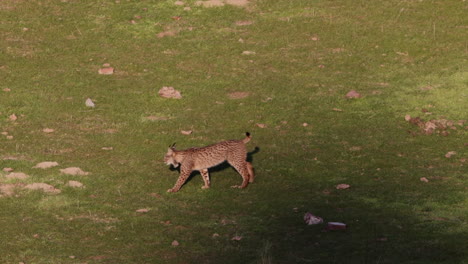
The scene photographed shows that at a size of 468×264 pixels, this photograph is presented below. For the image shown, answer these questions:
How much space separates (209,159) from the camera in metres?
19.2

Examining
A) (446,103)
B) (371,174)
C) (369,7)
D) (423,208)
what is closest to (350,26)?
(369,7)

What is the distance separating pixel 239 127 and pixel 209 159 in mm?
3776

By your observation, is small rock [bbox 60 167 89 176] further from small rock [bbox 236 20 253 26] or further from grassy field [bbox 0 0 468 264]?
small rock [bbox 236 20 253 26]

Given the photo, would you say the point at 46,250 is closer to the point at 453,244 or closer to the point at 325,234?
the point at 325,234

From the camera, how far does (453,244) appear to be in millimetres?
15266

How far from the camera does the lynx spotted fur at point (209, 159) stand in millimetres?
19094

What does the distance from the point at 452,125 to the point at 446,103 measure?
1.65 m

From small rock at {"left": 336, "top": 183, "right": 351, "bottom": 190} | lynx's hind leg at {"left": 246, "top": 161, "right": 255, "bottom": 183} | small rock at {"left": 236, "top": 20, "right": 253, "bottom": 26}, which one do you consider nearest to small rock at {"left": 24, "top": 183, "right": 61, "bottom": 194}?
lynx's hind leg at {"left": 246, "top": 161, "right": 255, "bottom": 183}

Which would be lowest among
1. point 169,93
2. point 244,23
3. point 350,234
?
point 169,93

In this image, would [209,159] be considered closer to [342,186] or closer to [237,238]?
[342,186]

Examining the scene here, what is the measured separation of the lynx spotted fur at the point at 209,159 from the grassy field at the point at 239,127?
17.9 inches

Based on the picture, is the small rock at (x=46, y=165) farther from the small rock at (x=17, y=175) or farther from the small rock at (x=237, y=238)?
the small rock at (x=237, y=238)

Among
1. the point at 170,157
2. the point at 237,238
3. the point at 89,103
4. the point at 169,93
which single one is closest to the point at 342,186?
the point at 237,238

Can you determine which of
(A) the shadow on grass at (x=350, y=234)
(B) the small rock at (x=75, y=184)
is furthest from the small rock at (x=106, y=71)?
(A) the shadow on grass at (x=350, y=234)
